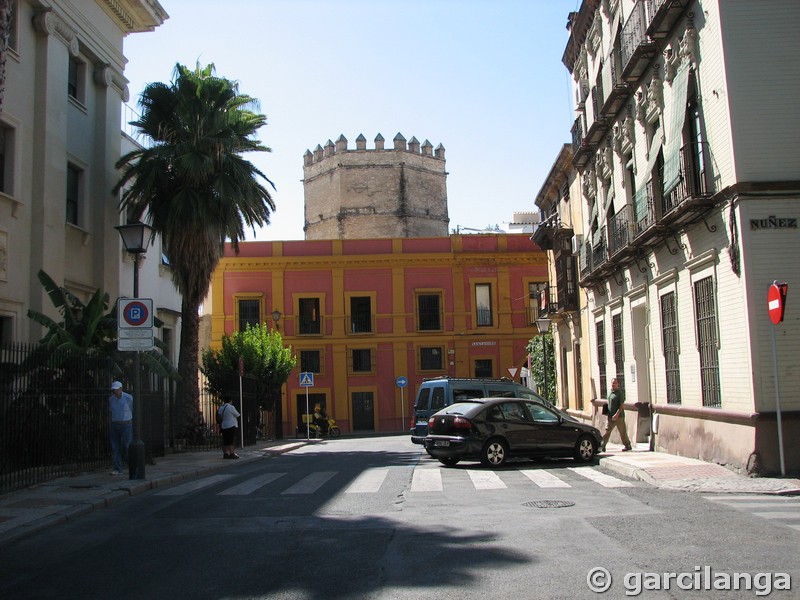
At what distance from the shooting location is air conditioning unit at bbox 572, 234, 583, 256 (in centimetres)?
2623

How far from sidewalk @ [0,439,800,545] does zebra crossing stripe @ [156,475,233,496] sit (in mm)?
413

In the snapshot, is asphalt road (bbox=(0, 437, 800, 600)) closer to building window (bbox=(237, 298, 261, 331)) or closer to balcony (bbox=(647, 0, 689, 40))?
balcony (bbox=(647, 0, 689, 40))

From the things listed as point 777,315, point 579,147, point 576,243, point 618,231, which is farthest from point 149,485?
point 576,243

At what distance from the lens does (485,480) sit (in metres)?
13.3

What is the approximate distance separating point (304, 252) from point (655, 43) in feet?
105

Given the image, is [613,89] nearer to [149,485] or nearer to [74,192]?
[149,485]

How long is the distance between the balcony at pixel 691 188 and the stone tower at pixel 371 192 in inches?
1847

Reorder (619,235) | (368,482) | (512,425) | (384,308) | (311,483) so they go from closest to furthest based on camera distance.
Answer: (368,482) → (311,483) → (512,425) → (619,235) → (384,308)

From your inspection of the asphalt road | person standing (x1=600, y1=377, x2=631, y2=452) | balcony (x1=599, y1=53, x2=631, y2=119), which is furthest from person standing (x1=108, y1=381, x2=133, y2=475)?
balcony (x1=599, y1=53, x2=631, y2=119)

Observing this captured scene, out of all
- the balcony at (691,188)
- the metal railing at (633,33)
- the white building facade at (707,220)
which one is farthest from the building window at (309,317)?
the balcony at (691,188)

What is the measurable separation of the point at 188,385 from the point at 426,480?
1292cm

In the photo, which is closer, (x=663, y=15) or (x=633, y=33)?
(x=663, y=15)

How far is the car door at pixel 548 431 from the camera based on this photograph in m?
15.8

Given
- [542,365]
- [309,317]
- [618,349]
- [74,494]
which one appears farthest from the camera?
[309,317]
